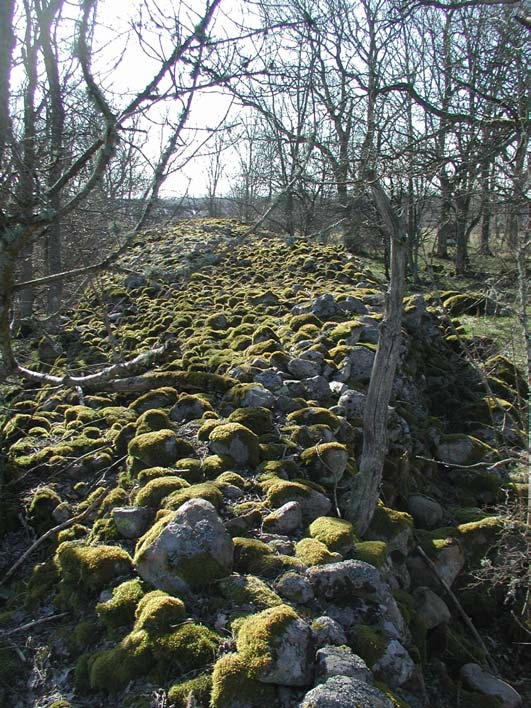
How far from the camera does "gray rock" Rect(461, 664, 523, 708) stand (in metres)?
4.18

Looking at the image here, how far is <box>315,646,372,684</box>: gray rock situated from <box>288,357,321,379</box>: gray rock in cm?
422

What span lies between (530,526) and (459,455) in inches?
106

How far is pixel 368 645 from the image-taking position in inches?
134

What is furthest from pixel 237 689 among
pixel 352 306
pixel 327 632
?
pixel 352 306

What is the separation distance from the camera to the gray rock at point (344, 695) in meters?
2.74

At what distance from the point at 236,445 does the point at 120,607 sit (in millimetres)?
1994

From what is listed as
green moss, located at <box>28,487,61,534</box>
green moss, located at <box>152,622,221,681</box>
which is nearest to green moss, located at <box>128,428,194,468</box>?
green moss, located at <box>28,487,61,534</box>

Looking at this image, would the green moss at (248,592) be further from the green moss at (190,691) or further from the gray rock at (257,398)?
the gray rock at (257,398)

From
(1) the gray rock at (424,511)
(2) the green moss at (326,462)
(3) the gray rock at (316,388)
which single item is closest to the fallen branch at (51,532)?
(2) the green moss at (326,462)

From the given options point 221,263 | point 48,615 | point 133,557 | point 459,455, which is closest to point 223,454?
point 133,557

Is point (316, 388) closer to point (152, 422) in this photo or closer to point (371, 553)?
point (152, 422)

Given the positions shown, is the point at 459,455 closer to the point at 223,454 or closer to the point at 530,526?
the point at 530,526

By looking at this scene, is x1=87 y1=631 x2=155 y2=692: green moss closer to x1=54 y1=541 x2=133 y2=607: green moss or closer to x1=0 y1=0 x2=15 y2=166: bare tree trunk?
x1=54 y1=541 x2=133 y2=607: green moss

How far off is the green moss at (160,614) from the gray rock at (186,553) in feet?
0.54
